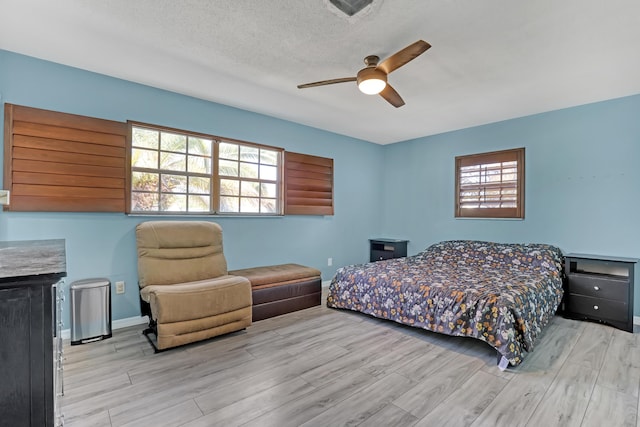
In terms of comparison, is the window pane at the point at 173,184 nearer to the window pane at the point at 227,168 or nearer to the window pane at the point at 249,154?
the window pane at the point at 227,168

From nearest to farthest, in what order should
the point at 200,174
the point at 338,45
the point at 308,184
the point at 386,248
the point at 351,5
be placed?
the point at 351,5 → the point at 338,45 → the point at 200,174 → the point at 308,184 → the point at 386,248

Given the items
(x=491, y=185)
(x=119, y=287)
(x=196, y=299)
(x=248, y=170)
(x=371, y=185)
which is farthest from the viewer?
(x=371, y=185)

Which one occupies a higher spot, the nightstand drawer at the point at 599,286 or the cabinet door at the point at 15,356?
the cabinet door at the point at 15,356

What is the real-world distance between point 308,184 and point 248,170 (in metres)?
0.98

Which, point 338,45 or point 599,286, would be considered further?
point 599,286

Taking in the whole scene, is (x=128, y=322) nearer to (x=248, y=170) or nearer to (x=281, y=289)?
(x=281, y=289)

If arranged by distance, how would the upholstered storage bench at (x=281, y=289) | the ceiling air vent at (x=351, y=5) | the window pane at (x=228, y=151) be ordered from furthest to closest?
the window pane at (x=228, y=151), the upholstered storage bench at (x=281, y=289), the ceiling air vent at (x=351, y=5)

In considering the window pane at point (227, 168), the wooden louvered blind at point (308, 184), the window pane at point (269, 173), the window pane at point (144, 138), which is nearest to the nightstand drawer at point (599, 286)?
→ the wooden louvered blind at point (308, 184)

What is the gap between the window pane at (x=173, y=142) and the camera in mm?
3439

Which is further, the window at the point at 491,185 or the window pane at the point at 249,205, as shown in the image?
the window at the point at 491,185

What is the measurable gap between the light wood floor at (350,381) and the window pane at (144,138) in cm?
192

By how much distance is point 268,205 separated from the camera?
4359 millimetres

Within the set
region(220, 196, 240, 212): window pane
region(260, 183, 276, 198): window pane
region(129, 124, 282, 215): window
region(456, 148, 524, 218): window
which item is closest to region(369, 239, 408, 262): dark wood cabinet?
region(456, 148, 524, 218): window

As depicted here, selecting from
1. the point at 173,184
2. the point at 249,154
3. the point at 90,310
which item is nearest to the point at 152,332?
the point at 90,310
